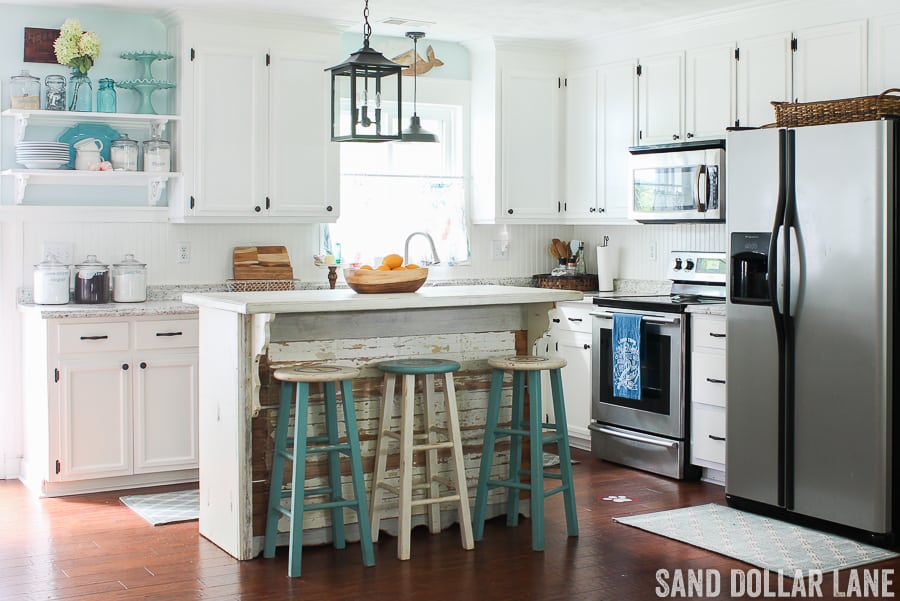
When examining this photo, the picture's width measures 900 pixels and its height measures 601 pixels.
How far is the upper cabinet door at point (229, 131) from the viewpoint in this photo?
5.56 meters

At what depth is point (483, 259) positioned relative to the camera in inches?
269

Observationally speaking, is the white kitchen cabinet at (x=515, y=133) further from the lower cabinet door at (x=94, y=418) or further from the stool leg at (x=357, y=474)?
the stool leg at (x=357, y=474)

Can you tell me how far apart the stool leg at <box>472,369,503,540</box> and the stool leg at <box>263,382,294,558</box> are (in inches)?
31.8

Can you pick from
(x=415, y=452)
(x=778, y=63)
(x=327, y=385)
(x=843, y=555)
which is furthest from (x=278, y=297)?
(x=778, y=63)

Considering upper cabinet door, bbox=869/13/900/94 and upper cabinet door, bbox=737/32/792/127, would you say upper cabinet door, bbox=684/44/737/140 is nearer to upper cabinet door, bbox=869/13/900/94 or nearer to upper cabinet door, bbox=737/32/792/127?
upper cabinet door, bbox=737/32/792/127

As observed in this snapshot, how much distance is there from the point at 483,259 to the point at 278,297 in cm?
284

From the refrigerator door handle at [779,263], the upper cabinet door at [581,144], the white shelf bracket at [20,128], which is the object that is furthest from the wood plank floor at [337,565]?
the upper cabinet door at [581,144]

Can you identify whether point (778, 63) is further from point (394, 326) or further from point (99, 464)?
point (99, 464)

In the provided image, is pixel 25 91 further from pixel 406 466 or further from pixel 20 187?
pixel 406 466

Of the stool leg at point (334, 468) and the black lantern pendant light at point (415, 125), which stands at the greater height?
the black lantern pendant light at point (415, 125)

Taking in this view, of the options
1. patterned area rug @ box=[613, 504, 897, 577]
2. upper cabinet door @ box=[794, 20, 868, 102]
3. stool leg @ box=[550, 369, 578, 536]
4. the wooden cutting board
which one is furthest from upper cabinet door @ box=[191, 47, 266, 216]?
upper cabinet door @ box=[794, 20, 868, 102]

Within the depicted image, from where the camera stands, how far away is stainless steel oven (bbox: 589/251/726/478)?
17.7ft

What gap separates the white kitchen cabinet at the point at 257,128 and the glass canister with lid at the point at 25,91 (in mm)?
705

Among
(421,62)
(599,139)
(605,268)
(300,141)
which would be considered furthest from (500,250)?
(300,141)
